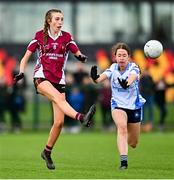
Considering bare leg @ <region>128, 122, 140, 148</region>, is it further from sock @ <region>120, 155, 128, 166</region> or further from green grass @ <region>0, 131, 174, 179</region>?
sock @ <region>120, 155, 128, 166</region>

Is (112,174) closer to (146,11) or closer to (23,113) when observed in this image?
(23,113)

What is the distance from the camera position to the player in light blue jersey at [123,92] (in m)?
12.7

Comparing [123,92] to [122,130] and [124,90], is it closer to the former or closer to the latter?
[124,90]

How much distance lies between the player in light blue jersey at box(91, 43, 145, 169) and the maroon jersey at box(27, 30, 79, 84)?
52 centimetres

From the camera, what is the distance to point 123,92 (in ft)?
42.8

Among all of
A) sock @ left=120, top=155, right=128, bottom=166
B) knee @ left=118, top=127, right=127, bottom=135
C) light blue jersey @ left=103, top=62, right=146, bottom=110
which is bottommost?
sock @ left=120, top=155, right=128, bottom=166

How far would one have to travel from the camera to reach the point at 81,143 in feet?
70.9

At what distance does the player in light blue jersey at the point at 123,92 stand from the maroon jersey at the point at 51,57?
52 cm

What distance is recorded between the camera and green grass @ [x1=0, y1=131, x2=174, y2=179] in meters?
11.9

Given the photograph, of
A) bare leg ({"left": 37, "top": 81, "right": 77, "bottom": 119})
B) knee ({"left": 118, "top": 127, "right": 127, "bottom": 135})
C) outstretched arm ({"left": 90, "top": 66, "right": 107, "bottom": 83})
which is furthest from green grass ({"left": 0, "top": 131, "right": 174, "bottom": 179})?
outstretched arm ({"left": 90, "top": 66, "right": 107, "bottom": 83})

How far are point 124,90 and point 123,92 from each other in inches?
1.6

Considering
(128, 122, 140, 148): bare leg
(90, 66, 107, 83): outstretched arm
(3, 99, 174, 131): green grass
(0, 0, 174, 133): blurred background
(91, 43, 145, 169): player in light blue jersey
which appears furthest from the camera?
(0, 0, 174, 133): blurred background

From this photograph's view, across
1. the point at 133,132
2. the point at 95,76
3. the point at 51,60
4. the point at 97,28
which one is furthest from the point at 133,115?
the point at 97,28

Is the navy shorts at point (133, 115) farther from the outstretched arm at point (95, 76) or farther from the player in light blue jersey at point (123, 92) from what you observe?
the outstretched arm at point (95, 76)
